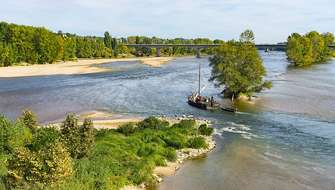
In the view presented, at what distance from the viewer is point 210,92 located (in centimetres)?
7956

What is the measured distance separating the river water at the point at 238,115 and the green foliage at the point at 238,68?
Answer: 352 centimetres

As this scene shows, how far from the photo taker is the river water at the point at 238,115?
111ft

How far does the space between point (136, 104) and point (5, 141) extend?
121 ft

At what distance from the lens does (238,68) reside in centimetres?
6938

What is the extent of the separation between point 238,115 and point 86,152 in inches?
1268

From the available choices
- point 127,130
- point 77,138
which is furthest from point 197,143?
point 77,138

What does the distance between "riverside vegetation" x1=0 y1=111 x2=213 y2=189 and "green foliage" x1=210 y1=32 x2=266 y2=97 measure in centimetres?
2233

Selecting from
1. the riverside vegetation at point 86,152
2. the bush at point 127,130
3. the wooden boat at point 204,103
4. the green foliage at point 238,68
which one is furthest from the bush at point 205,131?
the green foliage at point 238,68

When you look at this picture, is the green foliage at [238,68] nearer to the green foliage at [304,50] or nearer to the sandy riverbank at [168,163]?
the sandy riverbank at [168,163]

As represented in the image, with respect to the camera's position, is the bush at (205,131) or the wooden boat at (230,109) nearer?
the bush at (205,131)

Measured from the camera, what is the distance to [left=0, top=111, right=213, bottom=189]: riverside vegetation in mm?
22438

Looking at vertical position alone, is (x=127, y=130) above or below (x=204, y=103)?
above

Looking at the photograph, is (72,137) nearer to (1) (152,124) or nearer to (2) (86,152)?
(2) (86,152)

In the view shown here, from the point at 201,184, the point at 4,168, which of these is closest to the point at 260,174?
the point at 201,184
